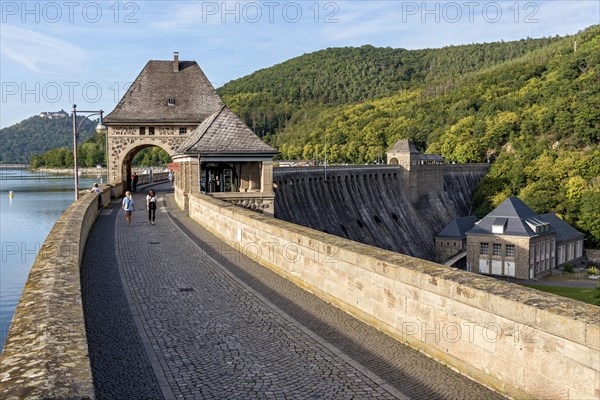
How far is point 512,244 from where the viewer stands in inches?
2311

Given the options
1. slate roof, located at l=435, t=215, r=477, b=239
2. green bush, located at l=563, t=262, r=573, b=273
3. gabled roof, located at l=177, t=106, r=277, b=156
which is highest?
gabled roof, located at l=177, t=106, r=277, b=156

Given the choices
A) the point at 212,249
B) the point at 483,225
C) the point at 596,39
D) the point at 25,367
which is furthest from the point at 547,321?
the point at 596,39

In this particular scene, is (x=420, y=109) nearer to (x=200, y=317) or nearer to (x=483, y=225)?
(x=483, y=225)

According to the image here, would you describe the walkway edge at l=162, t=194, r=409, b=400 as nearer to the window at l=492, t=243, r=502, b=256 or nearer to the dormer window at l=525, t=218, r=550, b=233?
the window at l=492, t=243, r=502, b=256

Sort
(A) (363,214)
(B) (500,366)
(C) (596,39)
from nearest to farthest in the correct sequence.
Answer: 1. (B) (500,366)
2. (A) (363,214)
3. (C) (596,39)

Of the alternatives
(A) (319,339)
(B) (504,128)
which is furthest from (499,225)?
(B) (504,128)

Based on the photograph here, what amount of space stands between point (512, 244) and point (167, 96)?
3660cm

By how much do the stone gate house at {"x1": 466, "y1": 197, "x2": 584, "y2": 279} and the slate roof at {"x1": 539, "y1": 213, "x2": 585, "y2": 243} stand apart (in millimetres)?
3305

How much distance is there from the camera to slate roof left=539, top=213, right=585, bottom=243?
66775 mm

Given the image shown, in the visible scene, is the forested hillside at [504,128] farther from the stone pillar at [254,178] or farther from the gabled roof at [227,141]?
the gabled roof at [227,141]

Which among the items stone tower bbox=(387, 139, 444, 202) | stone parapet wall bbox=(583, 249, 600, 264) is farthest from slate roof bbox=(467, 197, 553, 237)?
stone parapet wall bbox=(583, 249, 600, 264)

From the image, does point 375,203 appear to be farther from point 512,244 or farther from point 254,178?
point 254,178

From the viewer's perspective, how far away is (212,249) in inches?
699

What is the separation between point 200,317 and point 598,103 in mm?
115266
